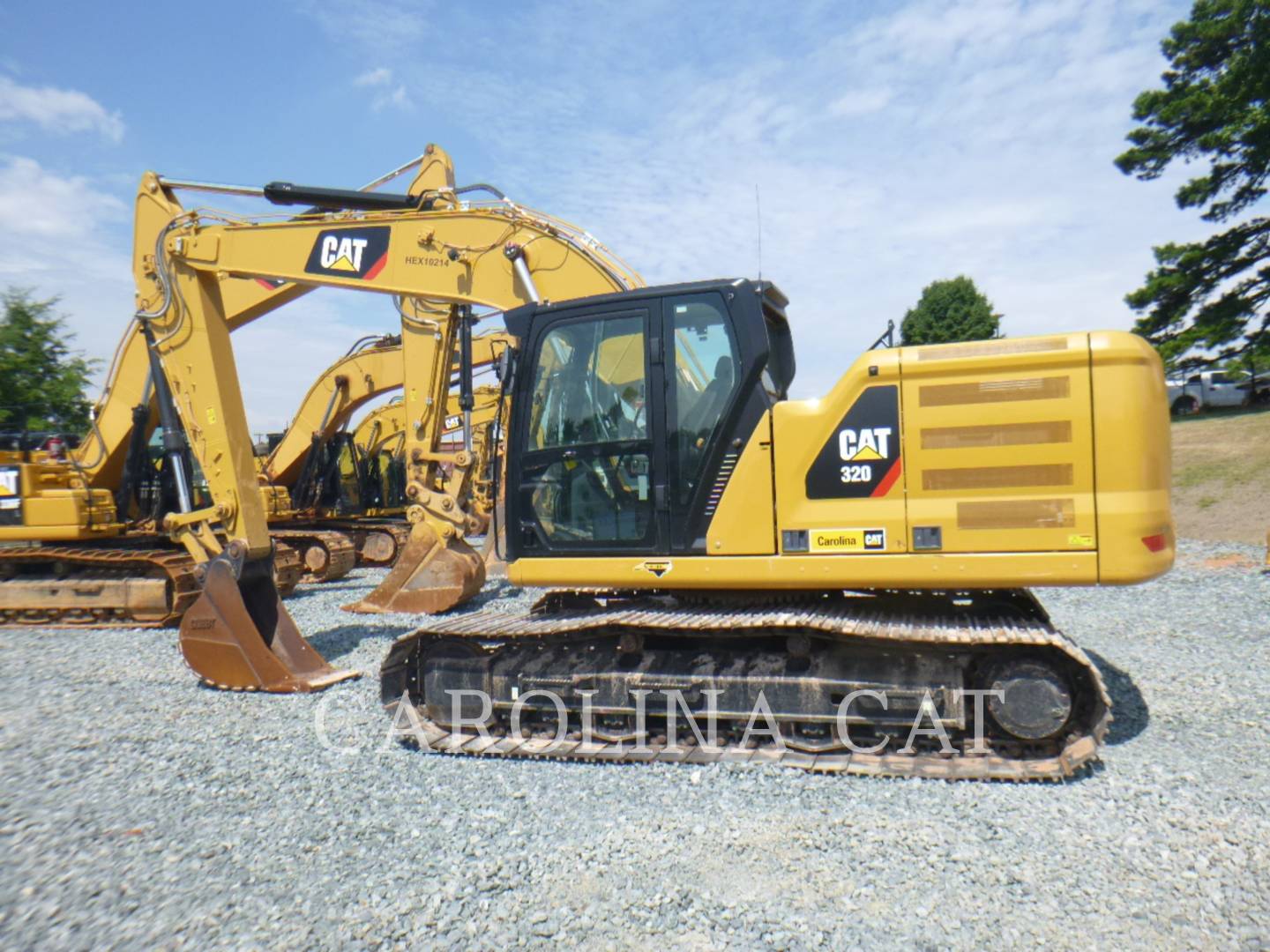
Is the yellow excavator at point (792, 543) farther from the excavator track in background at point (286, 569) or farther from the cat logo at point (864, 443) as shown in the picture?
the excavator track in background at point (286, 569)

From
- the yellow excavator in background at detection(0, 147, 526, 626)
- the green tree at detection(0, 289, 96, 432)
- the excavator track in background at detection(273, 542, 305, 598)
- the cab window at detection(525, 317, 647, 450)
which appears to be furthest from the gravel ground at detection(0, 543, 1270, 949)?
the green tree at detection(0, 289, 96, 432)

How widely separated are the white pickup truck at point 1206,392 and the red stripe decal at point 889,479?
99.7 ft

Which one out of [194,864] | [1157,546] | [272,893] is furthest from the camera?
[1157,546]

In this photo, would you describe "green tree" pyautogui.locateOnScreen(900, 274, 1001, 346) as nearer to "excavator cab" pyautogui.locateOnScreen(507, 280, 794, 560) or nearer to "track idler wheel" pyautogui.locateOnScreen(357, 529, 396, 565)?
"track idler wheel" pyautogui.locateOnScreen(357, 529, 396, 565)

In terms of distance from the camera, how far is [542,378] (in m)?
5.19

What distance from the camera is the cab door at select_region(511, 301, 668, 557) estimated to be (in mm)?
4887

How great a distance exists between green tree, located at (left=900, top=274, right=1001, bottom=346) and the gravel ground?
38435 millimetres

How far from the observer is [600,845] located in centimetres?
379

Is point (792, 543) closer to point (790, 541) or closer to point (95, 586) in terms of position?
point (790, 541)

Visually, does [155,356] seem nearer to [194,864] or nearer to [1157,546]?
[194,864]

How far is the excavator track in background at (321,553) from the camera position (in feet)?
43.4

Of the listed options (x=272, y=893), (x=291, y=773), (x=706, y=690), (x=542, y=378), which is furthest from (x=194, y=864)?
(x=542, y=378)

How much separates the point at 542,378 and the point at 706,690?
2.10m

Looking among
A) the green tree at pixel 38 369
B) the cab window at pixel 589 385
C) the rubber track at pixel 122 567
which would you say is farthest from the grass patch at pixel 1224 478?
the green tree at pixel 38 369
